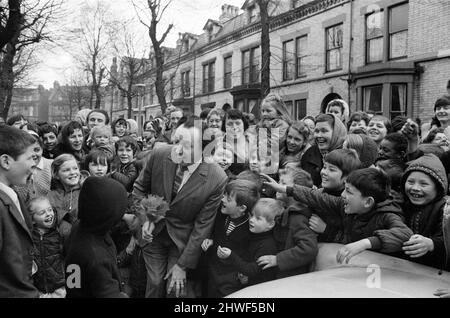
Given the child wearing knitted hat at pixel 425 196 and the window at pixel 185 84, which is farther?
the window at pixel 185 84

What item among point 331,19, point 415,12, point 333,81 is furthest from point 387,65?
point 331,19

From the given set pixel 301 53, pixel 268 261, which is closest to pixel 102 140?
pixel 268 261

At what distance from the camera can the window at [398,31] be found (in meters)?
14.6

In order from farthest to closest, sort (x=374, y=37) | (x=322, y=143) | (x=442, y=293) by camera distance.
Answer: (x=374, y=37) < (x=322, y=143) < (x=442, y=293)

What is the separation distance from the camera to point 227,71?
84.5ft

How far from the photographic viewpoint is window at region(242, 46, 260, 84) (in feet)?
74.8

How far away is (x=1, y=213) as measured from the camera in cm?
227

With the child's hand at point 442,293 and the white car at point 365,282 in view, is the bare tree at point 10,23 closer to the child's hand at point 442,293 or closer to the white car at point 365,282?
the white car at point 365,282

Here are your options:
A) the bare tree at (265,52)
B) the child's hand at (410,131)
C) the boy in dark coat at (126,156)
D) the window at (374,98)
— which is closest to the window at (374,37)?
the window at (374,98)

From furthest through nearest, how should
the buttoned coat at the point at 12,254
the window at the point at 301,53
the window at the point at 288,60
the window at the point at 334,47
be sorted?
the window at the point at 288,60 < the window at the point at 301,53 < the window at the point at 334,47 < the buttoned coat at the point at 12,254

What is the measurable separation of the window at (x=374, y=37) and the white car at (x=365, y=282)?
14.6 metres

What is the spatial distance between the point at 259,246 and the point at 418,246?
3.95ft

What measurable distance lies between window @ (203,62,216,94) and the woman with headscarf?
78.3 ft

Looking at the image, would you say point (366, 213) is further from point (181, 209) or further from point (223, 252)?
point (181, 209)
